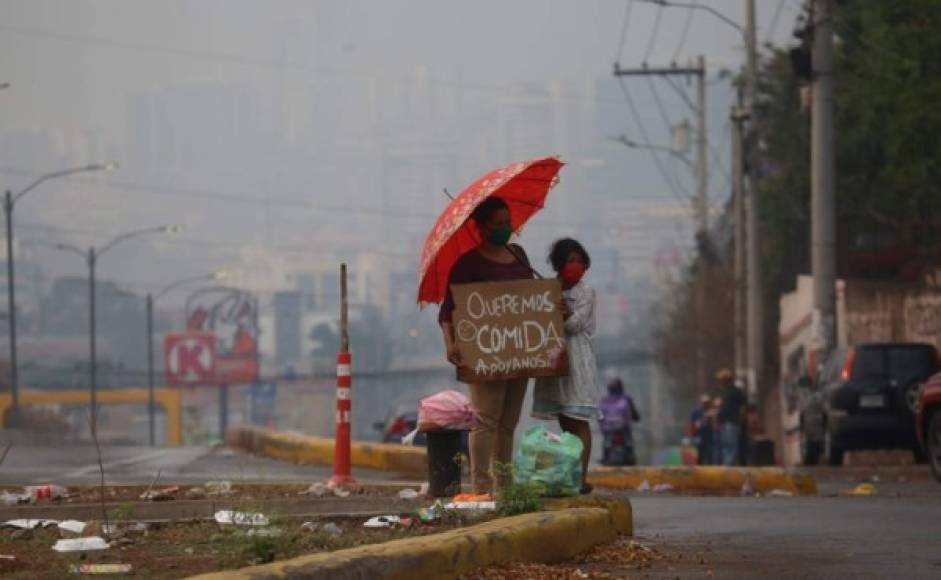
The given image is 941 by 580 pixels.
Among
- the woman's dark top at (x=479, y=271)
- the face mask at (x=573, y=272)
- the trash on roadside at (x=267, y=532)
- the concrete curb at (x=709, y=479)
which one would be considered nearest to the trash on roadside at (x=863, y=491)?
the concrete curb at (x=709, y=479)

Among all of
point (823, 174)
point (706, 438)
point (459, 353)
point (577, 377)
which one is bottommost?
point (706, 438)

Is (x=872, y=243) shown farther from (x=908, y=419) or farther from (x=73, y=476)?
(x=73, y=476)

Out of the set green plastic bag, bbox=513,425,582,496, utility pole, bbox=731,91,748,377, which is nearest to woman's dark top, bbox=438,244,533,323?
green plastic bag, bbox=513,425,582,496

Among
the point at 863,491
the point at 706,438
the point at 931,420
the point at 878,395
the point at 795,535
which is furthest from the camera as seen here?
the point at 706,438

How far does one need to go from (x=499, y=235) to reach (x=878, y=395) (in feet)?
54.9

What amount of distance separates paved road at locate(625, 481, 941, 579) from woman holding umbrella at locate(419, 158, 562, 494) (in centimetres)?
105

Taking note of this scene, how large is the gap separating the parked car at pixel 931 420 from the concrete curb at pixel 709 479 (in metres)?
1.13

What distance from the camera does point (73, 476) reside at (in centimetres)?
2411

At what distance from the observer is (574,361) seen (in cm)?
1388

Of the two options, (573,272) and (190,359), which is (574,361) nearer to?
(573,272)

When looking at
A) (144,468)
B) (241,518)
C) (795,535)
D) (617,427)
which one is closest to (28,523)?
(241,518)

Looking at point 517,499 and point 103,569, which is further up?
point 517,499

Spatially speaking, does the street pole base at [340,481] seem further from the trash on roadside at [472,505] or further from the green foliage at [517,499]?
the green foliage at [517,499]

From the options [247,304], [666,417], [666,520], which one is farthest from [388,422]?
[247,304]
